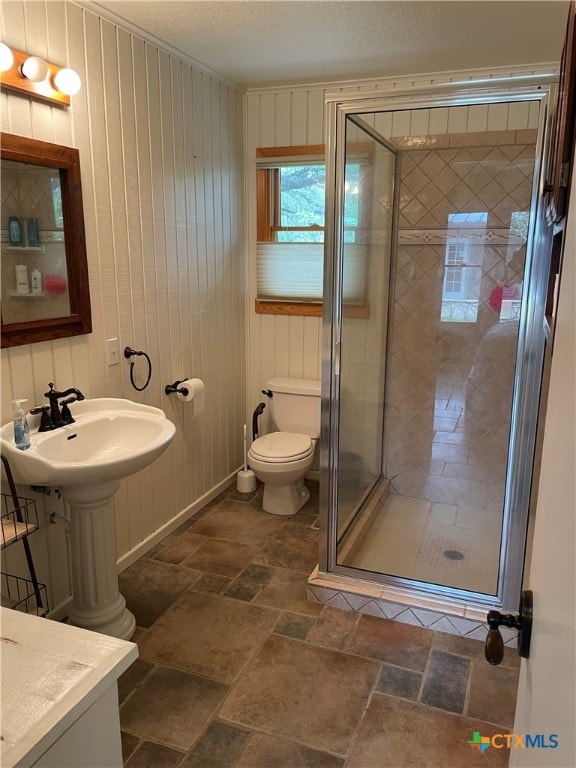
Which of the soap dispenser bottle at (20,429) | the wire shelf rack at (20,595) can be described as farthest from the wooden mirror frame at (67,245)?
the wire shelf rack at (20,595)

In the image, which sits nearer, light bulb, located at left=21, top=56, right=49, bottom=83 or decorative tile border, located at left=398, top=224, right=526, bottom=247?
light bulb, located at left=21, top=56, right=49, bottom=83

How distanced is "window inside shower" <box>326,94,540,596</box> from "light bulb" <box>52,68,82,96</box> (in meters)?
1.26

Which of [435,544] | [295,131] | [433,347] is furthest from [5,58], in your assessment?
[435,544]

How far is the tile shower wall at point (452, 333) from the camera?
306 cm

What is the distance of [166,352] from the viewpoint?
3.09 meters

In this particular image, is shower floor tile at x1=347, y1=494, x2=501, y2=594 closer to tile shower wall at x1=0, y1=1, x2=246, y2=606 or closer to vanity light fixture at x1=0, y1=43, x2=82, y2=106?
tile shower wall at x1=0, y1=1, x2=246, y2=606

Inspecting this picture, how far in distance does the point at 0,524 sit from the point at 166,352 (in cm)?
137

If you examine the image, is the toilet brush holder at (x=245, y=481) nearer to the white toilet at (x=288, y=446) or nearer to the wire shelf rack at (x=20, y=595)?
the white toilet at (x=288, y=446)

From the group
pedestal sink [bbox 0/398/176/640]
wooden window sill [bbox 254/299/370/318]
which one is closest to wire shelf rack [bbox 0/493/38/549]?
pedestal sink [bbox 0/398/176/640]

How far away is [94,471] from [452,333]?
224 cm

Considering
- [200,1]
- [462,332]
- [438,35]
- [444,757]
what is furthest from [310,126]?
[444,757]

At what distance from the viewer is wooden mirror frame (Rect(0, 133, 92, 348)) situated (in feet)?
6.88

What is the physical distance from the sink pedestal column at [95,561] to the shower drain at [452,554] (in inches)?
61.2

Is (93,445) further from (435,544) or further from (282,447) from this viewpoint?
(435,544)
